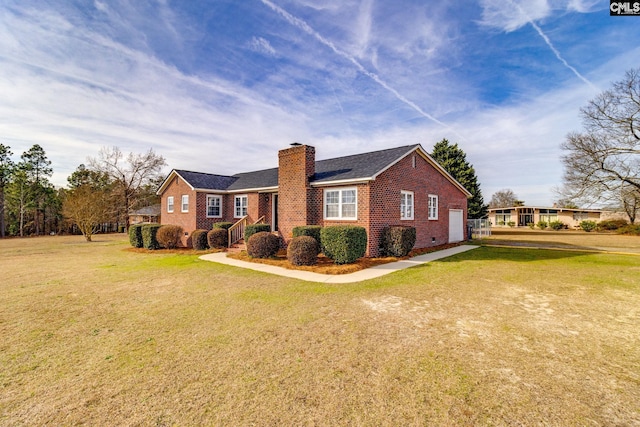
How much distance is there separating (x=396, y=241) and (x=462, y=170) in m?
23.8

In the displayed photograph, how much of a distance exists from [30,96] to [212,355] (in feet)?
47.1

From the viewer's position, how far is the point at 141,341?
4656 mm

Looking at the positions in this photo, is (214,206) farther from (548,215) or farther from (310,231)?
(548,215)

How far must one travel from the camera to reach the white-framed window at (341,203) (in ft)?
44.4

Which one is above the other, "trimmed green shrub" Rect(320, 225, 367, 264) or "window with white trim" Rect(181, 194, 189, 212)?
"window with white trim" Rect(181, 194, 189, 212)

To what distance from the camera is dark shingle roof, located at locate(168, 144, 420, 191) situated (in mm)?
13969

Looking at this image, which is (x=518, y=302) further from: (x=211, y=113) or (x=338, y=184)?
(x=211, y=113)

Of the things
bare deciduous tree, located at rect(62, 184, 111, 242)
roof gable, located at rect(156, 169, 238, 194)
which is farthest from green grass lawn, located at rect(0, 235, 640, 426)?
bare deciduous tree, located at rect(62, 184, 111, 242)

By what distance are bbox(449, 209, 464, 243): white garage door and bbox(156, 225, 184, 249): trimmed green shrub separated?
1864 centimetres

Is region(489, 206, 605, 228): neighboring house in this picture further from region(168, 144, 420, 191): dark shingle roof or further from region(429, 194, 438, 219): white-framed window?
region(168, 144, 420, 191): dark shingle roof

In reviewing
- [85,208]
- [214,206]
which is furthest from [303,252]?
[85,208]

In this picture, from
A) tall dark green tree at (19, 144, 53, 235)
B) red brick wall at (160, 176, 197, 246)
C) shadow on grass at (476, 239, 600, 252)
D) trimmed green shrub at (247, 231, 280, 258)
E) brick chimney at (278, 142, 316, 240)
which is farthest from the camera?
tall dark green tree at (19, 144, 53, 235)

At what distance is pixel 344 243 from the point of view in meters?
11.4

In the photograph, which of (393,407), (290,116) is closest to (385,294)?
(393,407)
